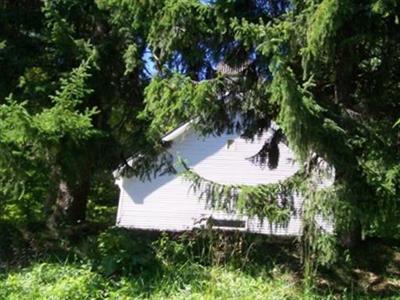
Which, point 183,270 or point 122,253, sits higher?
point 122,253

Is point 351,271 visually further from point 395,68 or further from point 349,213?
point 395,68

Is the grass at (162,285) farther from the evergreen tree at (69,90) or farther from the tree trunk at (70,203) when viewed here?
the tree trunk at (70,203)

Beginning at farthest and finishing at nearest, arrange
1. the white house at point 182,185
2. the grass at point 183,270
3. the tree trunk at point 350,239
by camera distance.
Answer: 1. the white house at point 182,185
2. the tree trunk at point 350,239
3. the grass at point 183,270

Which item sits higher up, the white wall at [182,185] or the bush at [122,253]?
the white wall at [182,185]

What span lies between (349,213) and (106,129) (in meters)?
3.94

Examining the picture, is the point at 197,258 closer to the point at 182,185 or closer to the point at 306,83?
the point at 306,83

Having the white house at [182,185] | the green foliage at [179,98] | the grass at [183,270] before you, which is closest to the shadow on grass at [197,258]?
the grass at [183,270]

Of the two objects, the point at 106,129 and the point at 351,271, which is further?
the point at 106,129

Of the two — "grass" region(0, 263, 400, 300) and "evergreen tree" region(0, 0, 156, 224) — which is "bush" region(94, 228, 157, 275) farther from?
"evergreen tree" region(0, 0, 156, 224)

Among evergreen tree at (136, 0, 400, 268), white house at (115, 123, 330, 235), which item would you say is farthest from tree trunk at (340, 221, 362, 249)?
white house at (115, 123, 330, 235)

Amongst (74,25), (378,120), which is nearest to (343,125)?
(378,120)

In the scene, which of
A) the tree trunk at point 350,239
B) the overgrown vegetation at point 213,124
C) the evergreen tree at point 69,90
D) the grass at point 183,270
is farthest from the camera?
the tree trunk at point 350,239

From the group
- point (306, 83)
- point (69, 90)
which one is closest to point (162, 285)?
point (69, 90)

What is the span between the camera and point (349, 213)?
596 centimetres
